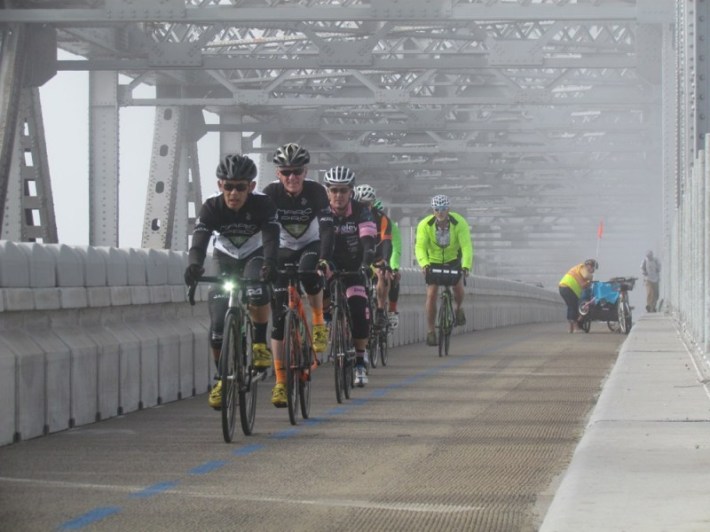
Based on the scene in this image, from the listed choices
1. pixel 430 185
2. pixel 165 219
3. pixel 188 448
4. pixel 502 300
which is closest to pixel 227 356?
pixel 188 448

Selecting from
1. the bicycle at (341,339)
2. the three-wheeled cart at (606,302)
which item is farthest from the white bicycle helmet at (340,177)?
the three-wheeled cart at (606,302)

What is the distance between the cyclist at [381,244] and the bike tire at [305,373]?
3792 mm

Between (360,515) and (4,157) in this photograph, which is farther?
(4,157)

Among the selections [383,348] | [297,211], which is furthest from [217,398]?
[383,348]

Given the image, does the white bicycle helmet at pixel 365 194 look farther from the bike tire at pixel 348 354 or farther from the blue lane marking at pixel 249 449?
the bike tire at pixel 348 354

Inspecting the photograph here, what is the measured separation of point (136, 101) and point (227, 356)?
122 ft

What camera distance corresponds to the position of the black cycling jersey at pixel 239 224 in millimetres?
11031

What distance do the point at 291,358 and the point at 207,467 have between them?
8.45 feet

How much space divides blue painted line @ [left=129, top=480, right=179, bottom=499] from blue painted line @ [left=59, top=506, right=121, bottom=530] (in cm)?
40

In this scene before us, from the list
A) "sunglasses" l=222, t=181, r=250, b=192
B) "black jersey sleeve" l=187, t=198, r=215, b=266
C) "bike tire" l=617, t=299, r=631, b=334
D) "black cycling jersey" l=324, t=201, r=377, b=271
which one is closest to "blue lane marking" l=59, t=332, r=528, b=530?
"black cycling jersey" l=324, t=201, r=377, b=271

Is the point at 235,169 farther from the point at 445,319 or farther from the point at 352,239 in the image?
the point at 445,319

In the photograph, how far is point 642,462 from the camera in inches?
313

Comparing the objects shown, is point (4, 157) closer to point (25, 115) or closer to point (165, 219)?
point (25, 115)

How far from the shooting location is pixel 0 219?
35.0 m
